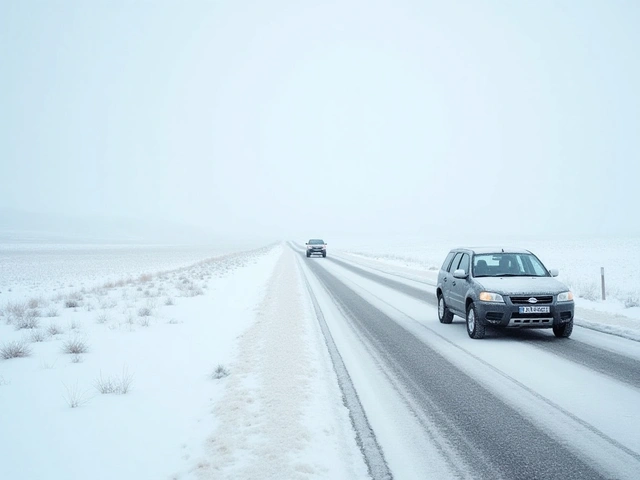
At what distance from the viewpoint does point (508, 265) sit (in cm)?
964

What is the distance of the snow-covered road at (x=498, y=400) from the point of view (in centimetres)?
358

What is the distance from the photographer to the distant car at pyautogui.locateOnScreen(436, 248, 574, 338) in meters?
8.05

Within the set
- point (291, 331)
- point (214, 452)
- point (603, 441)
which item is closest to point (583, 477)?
point (603, 441)

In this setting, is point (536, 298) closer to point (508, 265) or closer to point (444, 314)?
point (508, 265)

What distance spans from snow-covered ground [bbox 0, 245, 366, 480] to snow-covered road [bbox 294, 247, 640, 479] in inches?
23.5

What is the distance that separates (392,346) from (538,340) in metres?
2.95

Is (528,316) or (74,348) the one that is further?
(528,316)

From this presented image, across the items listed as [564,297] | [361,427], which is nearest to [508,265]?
[564,297]

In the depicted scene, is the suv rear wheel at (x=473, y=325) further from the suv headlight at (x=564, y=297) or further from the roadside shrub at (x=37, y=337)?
the roadside shrub at (x=37, y=337)

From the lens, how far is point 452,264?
10.9 m

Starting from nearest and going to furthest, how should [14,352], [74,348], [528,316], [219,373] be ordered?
[219,373]
[14,352]
[74,348]
[528,316]

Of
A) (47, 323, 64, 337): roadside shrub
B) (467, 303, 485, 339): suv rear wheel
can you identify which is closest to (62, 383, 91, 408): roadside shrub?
(47, 323, 64, 337): roadside shrub

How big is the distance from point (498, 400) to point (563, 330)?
430 centimetres

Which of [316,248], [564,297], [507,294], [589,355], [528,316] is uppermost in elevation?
[316,248]
